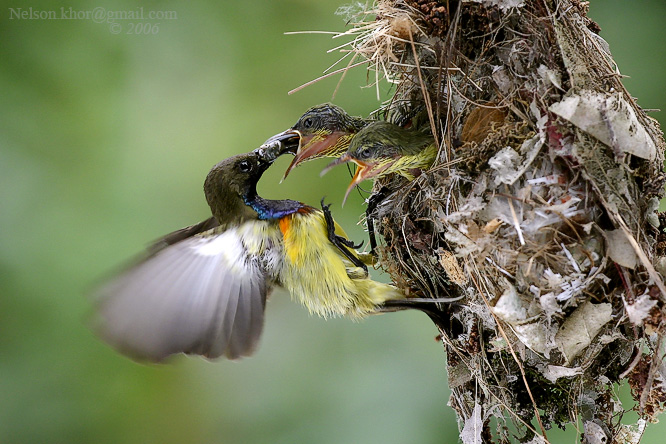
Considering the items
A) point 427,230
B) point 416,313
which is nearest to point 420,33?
point 427,230

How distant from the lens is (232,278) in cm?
207

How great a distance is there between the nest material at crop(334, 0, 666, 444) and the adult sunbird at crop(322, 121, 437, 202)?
65mm

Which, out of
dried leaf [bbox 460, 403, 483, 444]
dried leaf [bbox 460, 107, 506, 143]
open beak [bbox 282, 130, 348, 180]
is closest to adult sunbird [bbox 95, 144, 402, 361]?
open beak [bbox 282, 130, 348, 180]

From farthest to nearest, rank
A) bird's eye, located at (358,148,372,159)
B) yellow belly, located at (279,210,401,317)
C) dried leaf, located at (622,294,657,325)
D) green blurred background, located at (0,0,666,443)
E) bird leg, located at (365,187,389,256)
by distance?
1. green blurred background, located at (0,0,666,443)
2. bird leg, located at (365,187,389,256)
3. yellow belly, located at (279,210,401,317)
4. bird's eye, located at (358,148,372,159)
5. dried leaf, located at (622,294,657,325)

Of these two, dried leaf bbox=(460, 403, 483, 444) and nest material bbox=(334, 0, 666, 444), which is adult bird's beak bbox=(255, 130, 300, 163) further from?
dried leaf bbox=(460, 403, 483, 444)

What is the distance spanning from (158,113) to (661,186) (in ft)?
8.42

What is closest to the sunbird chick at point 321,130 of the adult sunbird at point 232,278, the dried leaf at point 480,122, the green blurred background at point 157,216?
the adult sunbird at point 232,278

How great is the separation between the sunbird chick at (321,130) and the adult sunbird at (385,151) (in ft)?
0.99

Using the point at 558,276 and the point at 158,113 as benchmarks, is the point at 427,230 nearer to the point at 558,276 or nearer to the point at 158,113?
the point at 558,276

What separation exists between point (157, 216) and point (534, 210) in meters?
2.18

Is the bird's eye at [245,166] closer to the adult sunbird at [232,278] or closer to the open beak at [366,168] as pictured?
the adult sunbird at [232,278]

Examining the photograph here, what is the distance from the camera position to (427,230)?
2066 millimetres

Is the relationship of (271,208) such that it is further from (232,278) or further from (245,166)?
(232,278)

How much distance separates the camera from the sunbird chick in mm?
2260
